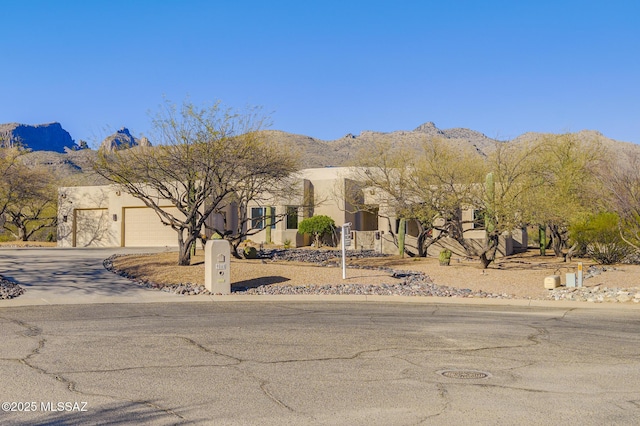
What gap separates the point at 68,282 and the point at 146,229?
20.4 m

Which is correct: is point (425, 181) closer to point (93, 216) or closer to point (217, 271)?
point (217, 271)

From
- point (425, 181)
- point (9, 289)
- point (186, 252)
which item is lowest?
point (9, 289)

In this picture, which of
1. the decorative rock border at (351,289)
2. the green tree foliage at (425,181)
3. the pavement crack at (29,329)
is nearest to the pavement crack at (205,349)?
the pavement crack at (29,329)

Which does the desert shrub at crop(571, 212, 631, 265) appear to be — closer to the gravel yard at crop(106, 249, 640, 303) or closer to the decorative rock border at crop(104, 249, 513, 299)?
the gravel yard at crop(106, 249, 640, 303)

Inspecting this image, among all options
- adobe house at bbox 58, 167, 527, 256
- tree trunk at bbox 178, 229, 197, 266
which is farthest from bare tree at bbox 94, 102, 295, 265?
adobe house at bbox 58, 167, 527, 256

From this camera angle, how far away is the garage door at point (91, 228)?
4206cm

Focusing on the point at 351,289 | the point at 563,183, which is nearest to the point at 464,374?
the point at 351,289

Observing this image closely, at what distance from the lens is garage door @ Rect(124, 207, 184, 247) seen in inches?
1591

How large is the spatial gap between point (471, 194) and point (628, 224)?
22.5ft

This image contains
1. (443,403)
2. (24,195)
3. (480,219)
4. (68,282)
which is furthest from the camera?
(24,195)

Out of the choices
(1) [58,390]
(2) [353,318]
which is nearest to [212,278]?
(2) [353,318]

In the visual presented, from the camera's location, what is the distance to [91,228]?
42.9m

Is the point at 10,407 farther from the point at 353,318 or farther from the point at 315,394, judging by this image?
the point at 353,318

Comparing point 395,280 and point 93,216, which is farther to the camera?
point 93,216
